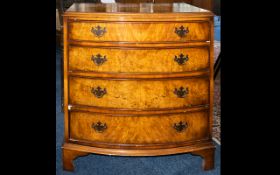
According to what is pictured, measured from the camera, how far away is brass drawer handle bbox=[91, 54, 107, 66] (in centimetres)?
233

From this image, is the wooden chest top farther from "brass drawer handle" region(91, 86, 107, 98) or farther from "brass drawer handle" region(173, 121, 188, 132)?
"brass drawer handle" region(173, 121, 188, 132)

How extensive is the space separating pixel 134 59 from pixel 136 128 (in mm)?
457

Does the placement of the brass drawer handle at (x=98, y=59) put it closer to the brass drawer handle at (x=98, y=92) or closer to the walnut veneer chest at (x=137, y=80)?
the walnut veneer chest at (x=137, y=80)

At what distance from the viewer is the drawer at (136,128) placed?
2.42 meters

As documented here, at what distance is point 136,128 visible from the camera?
7.95ft

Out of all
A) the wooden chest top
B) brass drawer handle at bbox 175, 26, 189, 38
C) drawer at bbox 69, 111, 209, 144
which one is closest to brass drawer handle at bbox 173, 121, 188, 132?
drawer at bbox 69, 111, 209, 144

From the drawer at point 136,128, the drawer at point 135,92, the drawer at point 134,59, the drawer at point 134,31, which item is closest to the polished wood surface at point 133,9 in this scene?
the drawer at point 134,31

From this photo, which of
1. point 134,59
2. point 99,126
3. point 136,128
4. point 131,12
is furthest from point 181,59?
point 99,126

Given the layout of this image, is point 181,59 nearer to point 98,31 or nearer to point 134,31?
point 134,31
